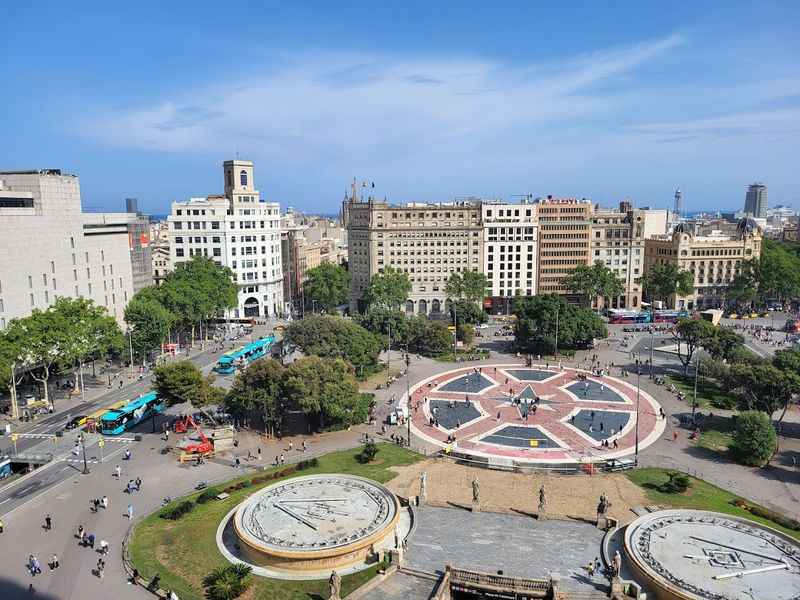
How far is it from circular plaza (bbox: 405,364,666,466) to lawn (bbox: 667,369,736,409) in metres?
5.23

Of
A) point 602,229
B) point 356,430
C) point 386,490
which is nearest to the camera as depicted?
point 386,490

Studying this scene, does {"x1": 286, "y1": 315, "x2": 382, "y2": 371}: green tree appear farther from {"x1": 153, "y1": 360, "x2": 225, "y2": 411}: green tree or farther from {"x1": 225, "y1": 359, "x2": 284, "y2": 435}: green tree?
{"x1": 153, "y1": 360, "x2": 225, "y2": 411}: green tree

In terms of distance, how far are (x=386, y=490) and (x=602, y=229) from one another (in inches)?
4209

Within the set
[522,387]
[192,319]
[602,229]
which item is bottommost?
[522,387]

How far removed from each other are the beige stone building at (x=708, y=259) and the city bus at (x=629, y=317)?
1406 cm

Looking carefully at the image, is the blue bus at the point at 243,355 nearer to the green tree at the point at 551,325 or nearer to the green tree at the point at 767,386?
the green tree at the point at 551,325

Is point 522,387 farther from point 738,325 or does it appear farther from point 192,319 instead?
point 738,325

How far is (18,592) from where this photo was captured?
3588 cm

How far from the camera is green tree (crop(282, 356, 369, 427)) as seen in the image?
59562 millimetres

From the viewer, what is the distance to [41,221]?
82938 millimetres

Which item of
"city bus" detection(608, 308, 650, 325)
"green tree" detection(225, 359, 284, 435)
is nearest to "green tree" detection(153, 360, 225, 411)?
"green tree" detection(225, 359, 284, 435)

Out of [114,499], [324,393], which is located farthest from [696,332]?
[114,499]

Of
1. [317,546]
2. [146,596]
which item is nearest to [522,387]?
[317,546]

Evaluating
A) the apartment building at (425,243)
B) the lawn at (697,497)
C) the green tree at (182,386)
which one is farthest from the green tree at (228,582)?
the apartment building at (425,243)
